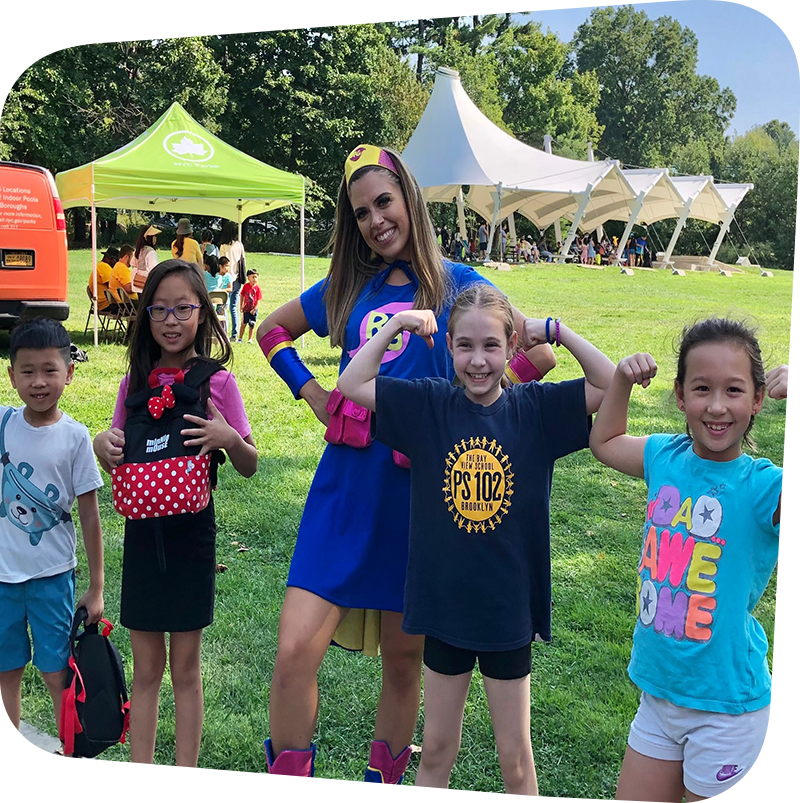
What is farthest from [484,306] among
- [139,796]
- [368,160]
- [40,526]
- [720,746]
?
[139,796]

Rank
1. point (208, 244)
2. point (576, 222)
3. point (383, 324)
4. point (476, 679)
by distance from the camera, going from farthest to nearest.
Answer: point (576, 222)
point (208, 244)
point (476, 679)
point (383, 324)

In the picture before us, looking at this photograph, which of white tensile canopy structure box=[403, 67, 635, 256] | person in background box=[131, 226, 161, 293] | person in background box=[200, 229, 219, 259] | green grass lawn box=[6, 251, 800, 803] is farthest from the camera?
white tensile canopy structure box=[403, 67, 635, 256]

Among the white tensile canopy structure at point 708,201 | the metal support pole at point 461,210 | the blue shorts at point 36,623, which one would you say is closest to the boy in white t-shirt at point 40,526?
the blue shorts at point 36,623

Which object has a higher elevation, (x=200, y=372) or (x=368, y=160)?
(x=368, y=160)

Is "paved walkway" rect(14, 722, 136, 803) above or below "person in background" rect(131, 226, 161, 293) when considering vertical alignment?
below

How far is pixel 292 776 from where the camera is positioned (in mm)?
2494

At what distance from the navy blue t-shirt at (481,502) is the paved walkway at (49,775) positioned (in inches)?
52.9

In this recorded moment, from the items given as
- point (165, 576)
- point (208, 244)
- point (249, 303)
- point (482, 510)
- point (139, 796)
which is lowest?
point (139, 796)

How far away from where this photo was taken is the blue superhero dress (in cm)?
256

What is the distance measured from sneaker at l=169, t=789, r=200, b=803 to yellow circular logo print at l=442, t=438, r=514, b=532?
134cm

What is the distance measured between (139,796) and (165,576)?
2.30 ft

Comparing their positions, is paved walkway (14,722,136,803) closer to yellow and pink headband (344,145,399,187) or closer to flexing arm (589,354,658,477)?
flexing arm (589,354,658,477)

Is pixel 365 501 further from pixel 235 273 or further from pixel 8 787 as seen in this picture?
pixel 235 273

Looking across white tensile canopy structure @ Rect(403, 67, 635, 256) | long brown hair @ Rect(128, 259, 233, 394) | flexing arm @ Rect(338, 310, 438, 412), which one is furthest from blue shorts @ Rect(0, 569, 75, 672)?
white tensile canopy structure @ Rect(403, 67, 635, 256)
